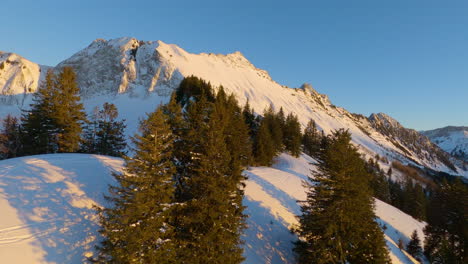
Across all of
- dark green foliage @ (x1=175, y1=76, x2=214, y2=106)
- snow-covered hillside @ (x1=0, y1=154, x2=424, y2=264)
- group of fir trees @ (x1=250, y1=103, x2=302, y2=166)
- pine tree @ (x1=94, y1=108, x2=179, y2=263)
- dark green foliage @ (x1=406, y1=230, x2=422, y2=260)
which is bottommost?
dark green foliage @ (x1=406, y1=230, x2=422, y2=260)

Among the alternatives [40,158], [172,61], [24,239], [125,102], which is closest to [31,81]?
[125,102]

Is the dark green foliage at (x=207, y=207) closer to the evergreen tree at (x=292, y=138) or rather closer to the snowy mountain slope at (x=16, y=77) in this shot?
the evergreen tree at (x=292, y=138)

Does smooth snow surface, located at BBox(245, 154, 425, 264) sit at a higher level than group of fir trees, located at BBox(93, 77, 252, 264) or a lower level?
lower

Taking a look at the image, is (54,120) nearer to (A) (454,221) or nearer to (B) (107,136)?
(B) (107,136)

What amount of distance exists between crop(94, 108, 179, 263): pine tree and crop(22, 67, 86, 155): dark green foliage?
1971 centimetres

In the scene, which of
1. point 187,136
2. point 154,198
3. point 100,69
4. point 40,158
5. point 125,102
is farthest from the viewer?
point 100,69

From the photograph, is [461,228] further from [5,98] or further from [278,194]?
[5,98]

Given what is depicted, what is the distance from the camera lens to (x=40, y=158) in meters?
19.3

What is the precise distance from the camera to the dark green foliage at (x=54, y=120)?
2388 cm

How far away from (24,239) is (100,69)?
3438 inches

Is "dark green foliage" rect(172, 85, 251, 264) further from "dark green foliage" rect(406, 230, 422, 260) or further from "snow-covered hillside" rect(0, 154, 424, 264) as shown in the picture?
"dark green foliage" rect(406, 230, 422, 260)

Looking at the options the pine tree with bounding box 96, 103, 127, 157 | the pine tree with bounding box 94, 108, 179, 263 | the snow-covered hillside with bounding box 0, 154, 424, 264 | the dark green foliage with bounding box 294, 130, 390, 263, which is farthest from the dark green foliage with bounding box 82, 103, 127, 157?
the dark green foliage with bounding box 294, 130, 390, 263

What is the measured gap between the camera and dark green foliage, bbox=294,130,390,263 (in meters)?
13.3

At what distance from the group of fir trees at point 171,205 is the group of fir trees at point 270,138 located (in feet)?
66.2
